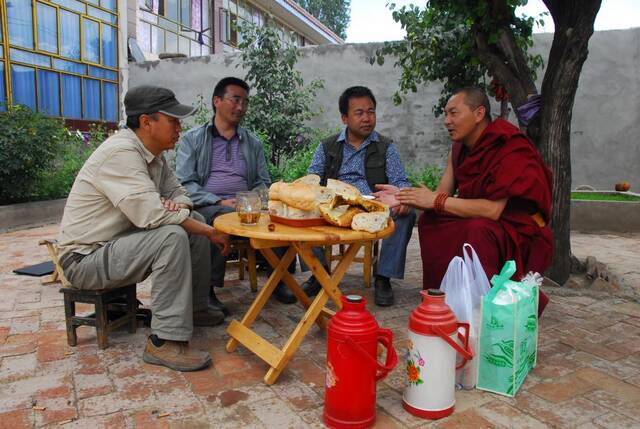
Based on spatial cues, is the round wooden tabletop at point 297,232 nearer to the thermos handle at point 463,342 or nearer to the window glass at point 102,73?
the thermos handle at point 463,342

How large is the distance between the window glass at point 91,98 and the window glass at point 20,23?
1.58 meters

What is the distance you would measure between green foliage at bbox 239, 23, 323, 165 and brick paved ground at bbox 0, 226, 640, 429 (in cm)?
446

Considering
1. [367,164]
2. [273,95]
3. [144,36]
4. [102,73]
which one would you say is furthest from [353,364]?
[144,36]

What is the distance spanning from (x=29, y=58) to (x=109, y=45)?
7.36 feet

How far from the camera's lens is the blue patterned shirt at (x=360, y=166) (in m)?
3.96

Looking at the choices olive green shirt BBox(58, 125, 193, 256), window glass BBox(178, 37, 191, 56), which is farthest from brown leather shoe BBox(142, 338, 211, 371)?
window glass BBox(178, 37, 191, 56)

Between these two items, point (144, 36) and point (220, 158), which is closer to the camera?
point (220, 158)

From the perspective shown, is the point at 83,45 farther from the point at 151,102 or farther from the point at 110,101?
the point at 151,102

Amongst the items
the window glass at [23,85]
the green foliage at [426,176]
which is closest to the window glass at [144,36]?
the window glass at [23,85]

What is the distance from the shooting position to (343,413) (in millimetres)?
2041

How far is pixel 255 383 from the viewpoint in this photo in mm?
2461

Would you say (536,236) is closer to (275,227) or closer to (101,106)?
(275,227)

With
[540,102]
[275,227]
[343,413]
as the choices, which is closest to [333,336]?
[343,413]

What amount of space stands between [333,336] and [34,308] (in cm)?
250
